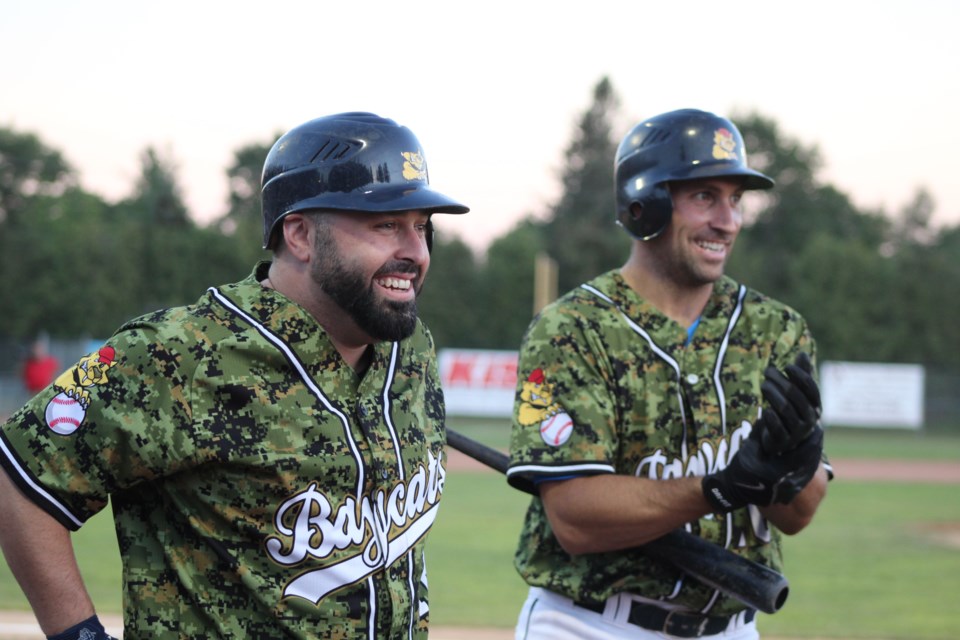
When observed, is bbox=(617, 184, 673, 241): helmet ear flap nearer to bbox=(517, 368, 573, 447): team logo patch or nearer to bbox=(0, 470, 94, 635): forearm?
bbox=(517, 368, 573, 447): team logo patch

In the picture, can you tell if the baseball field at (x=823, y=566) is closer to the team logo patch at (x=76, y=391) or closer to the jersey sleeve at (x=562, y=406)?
the jersey sleeve at (x=562, y=406)

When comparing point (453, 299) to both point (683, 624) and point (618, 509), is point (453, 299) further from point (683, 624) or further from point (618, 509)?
point (618, 509)

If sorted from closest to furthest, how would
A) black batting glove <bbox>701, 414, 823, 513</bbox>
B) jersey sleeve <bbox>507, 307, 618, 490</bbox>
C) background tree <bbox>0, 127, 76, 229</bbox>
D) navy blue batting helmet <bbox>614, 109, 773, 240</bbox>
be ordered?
black batting glove <bbox>701, 414, 823, 513</bbox> → jersey sleeve <bbox>507, 307, 618, 490</bbox> → navy blue batting helmet <bbox>614, 109, 773, 240</bbox> → background tree <bbox>0, 127, 76, 229</bbox>

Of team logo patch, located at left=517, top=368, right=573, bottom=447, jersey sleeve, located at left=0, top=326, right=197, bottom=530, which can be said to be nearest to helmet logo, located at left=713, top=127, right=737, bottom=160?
team logo patch, located at left=517, top=368, right=573, bottom=447

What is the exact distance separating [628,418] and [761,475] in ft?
1.65

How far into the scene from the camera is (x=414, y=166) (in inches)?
108

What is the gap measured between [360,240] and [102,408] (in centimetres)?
70

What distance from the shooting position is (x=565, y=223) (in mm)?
49219

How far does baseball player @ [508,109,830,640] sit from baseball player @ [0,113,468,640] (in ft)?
1.87

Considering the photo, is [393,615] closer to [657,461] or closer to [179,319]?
[179,319]

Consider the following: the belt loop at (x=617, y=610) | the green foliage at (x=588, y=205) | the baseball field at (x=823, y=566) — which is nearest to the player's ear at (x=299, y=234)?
the belt loop at (x=617, y=610)

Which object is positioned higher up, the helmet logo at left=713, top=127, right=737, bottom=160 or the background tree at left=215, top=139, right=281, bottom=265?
the helmet logo at left=713, top=127, right=737, bottom=160

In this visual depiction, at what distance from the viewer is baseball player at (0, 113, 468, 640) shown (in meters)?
2.33

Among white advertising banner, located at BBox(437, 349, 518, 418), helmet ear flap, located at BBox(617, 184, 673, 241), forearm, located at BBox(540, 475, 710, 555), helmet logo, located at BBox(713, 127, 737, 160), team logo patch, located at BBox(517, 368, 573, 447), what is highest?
helmet logo, located at BBox(713, 127, 737, 160)
